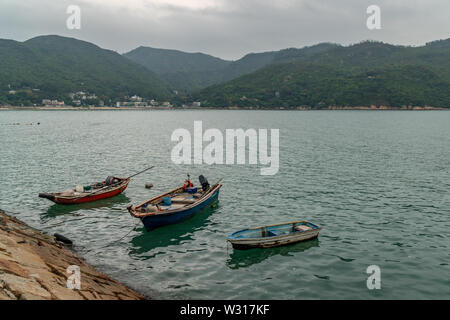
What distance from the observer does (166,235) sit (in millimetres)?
23016

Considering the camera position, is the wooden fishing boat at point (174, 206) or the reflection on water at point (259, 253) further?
the wooden fishing boat at point (174, 206)

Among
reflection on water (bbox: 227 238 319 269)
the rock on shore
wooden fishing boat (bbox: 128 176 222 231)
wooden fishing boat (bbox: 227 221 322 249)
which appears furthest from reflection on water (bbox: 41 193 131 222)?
reflection on water (bbox: 227 238 319 269)

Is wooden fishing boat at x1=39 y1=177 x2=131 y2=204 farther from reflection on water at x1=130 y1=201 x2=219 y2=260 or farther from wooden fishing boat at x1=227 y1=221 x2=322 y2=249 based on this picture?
wooden fishing boat at x1=227 y1=221 x2=322 y2=249

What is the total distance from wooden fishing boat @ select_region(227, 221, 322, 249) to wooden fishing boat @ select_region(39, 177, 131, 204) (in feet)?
51.0

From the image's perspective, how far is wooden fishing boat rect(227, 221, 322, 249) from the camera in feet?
65.6

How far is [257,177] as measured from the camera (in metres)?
40.2

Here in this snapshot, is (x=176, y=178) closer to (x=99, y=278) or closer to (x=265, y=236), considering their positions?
(x=265, y=236)

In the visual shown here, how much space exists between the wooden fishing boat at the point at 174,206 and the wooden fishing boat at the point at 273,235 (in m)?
5.74

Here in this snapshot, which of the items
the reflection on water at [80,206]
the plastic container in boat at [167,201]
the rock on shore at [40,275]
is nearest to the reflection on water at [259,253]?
the rock on shore at [40,275]

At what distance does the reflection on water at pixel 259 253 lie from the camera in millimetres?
18875

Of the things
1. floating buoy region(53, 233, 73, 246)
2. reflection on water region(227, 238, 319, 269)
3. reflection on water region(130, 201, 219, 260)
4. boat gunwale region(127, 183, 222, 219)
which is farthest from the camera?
boat gunwale region(127, 183, 222, 219)

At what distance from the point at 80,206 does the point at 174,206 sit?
9296 millimetres

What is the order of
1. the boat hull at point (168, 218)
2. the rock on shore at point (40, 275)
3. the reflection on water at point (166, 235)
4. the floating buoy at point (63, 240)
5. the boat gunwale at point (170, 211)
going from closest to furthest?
1. the rock on shore at point (40, 275)
2. the floating buoy at point (63, 240)
3. the reflection on water at point (166, 235)
4. the boat gunwale at point (170, 211)
5. the boat hull at point (168, 218)

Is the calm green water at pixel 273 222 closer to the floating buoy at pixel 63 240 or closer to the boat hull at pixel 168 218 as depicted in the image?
the boat hull at pixel 168 218
